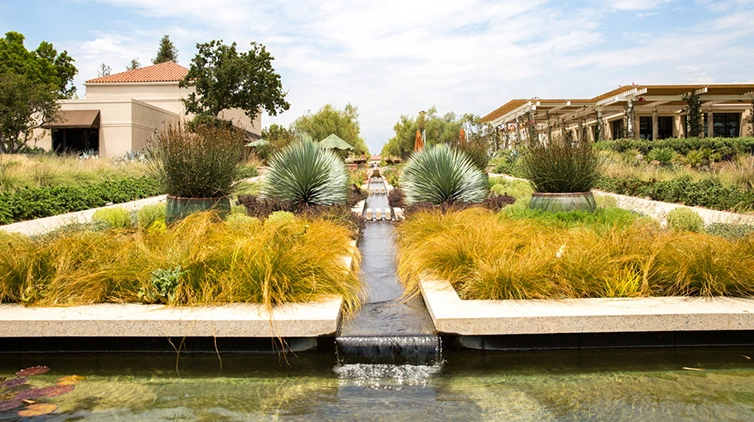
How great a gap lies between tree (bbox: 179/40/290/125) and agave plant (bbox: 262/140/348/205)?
30949 mm

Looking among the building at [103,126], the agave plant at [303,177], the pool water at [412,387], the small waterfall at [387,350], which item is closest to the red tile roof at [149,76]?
the building at [103,126]

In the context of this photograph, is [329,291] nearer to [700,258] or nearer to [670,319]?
[670,319]

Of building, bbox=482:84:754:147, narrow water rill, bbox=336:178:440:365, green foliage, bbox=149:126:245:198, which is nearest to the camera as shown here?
narrow water rill, bbox=336:178:440:365

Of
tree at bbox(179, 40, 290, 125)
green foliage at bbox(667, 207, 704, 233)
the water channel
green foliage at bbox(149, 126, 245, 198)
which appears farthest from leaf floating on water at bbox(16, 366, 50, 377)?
tree at bbox(179, 40, 290, 125)

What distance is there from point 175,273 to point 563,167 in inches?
249

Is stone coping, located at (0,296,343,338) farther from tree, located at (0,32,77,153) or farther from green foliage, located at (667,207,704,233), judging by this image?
tree, located at (0,32,77,153)

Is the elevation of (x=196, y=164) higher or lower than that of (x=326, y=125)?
lower

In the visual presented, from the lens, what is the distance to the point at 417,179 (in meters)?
12.2

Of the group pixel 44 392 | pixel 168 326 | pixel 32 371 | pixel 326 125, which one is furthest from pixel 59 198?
pixel 326 125

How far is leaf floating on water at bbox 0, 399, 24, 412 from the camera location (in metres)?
3.64

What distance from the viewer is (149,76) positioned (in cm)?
4691

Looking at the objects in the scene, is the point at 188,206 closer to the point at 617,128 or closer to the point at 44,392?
the point at 44,392

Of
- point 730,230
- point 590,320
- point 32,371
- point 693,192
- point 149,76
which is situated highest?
point 149,76

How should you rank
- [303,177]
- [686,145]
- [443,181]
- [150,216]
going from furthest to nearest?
[686,145]
[443,181]
[303,177]
[150,216]
